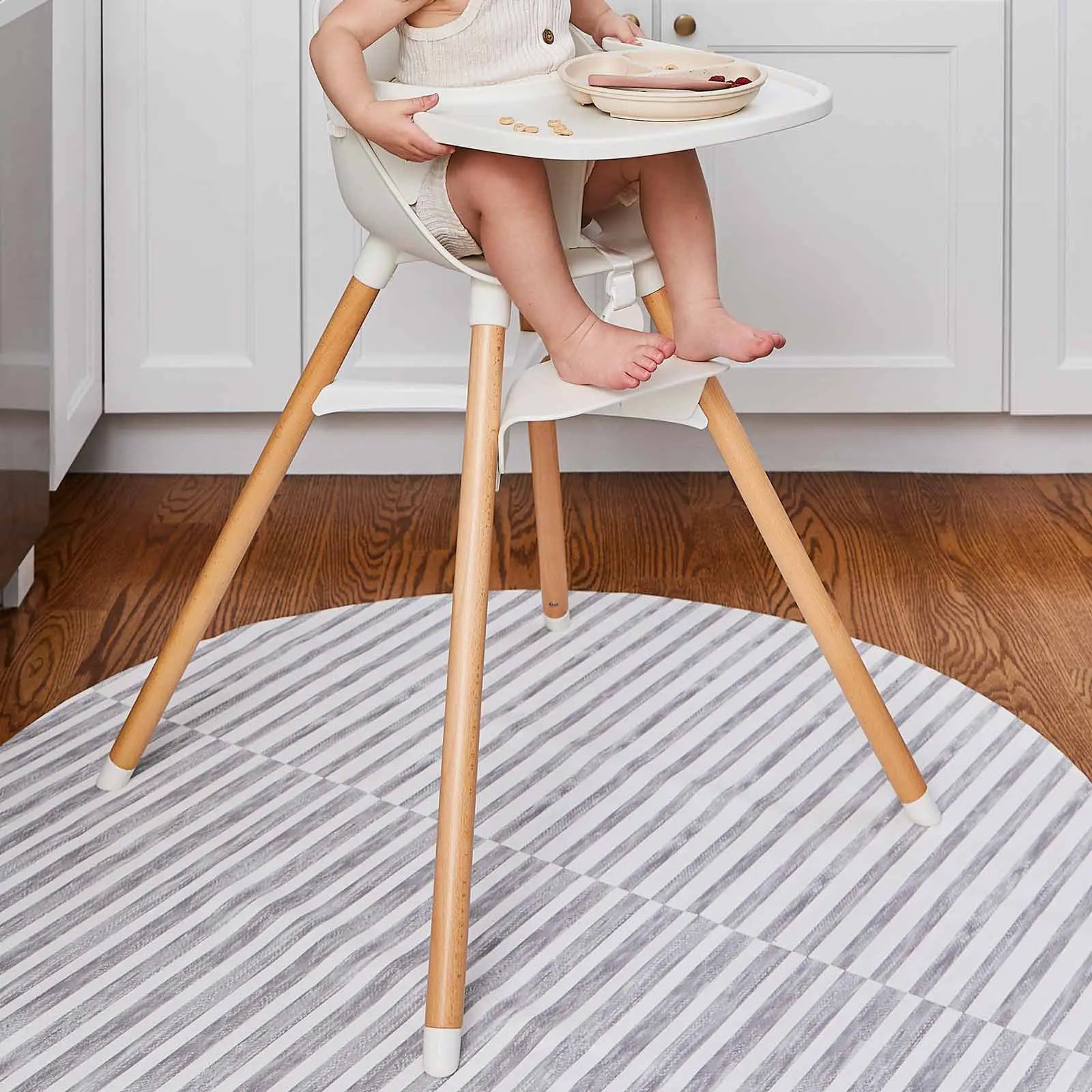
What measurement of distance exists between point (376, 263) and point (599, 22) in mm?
318

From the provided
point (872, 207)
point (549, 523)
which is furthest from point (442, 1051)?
point (872, 207)

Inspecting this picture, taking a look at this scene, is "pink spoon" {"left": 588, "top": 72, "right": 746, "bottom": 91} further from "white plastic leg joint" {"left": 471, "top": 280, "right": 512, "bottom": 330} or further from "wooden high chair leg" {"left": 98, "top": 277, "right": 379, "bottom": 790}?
"wooden high chair leg" {"left": 98, "top": 277, "right": 379, "bottom": 790}

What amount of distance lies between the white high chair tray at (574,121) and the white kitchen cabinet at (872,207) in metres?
0.92

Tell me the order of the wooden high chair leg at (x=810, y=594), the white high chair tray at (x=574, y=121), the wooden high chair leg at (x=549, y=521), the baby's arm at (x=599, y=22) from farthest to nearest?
the wooden high chair leg at (x=549, y=521) → the baby's arm at (x=599, y=22) → the wooden high chair leg at (x=810, y=594) → the white high chair tray at (x=574, y=121)

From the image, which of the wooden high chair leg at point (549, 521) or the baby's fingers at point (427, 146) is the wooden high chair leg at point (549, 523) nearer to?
the wooden high chair leg at point (549, 521)

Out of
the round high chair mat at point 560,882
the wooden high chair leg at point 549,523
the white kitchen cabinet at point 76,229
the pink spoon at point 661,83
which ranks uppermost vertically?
the pink spoon at point 661,83

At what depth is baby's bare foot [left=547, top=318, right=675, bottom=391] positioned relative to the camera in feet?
3.54

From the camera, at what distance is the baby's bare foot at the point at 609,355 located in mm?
1078

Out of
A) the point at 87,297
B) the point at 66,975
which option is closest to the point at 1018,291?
the point at 87,297

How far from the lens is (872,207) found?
6.86 feet

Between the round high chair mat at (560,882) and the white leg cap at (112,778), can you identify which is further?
the white leg cap at (112,778)

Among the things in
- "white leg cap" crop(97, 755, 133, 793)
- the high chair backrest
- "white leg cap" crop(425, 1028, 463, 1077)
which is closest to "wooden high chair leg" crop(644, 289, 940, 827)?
the high chair backrest

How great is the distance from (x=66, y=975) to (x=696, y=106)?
810 mm

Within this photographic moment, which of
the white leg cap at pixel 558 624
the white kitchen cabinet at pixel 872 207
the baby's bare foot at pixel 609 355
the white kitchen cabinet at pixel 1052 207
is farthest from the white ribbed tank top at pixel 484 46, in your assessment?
the white kitchen cabinet at pixel 1052 207
